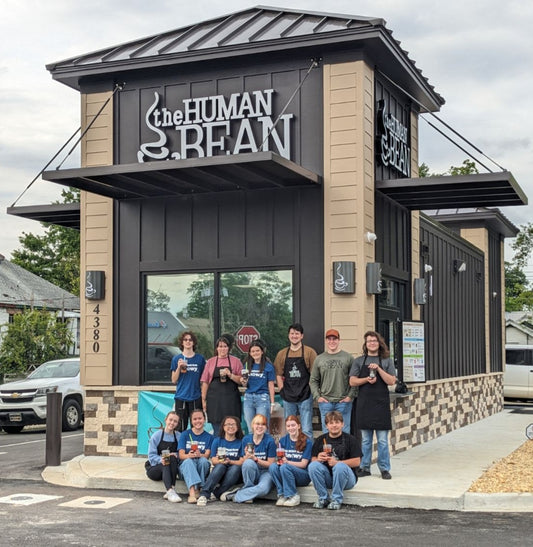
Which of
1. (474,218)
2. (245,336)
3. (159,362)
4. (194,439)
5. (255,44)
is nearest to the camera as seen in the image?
(194,439)

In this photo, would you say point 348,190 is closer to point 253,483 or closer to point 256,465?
point 256,465

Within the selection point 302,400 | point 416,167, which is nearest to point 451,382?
point 416,167

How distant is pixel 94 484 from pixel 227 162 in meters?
4.23

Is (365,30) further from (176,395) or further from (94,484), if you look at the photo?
(94,484)

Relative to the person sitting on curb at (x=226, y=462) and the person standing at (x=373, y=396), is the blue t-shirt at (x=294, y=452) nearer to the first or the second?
the person sitting on curb at (x=226, y=462)

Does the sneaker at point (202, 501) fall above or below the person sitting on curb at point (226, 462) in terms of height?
below

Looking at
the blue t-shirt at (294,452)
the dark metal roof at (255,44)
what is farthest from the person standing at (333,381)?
the dark metal roof at (255,44)

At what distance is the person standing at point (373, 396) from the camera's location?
10828mm

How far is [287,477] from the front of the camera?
A: 9.63 meters

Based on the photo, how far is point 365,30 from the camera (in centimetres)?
1180

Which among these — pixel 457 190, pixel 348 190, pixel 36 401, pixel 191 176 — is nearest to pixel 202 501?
pixel 191 176

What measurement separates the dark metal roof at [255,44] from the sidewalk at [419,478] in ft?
18.5

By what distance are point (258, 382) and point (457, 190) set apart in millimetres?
4126

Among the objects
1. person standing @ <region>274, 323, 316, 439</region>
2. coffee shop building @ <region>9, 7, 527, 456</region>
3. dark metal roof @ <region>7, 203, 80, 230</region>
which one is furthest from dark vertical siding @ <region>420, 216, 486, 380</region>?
dark metal roof @ <region>7, 203, 80, 230</region>
